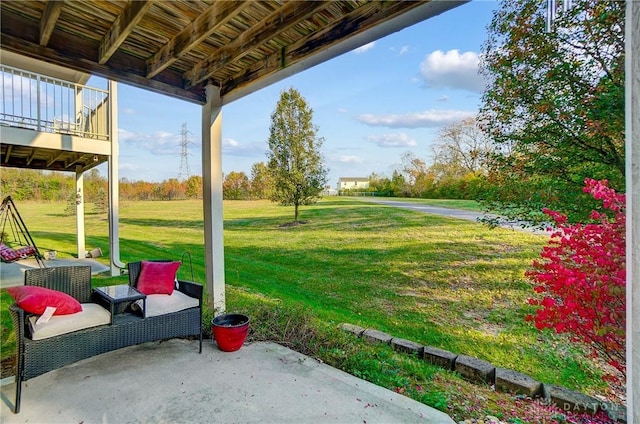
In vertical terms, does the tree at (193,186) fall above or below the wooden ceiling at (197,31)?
below

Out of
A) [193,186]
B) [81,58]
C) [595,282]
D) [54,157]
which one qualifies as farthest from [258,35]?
[193,186]

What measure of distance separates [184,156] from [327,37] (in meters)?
8.77

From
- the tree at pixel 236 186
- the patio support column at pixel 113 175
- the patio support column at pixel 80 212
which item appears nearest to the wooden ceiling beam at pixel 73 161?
the patio support column at pixel 80 212

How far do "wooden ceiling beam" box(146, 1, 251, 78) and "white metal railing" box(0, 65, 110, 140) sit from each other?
3.67m

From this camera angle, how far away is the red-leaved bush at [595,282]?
1973 millimetres

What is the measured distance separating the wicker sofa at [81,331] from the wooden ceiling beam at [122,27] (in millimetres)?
1914

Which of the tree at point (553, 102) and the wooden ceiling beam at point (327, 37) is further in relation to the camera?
the tree at point (553, 102)

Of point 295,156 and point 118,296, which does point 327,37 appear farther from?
point 295,156

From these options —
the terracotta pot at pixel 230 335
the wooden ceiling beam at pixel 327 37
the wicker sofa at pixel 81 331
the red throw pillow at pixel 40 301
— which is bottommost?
the terracotta pot at pixel 230 335

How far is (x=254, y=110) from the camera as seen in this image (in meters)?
7.72

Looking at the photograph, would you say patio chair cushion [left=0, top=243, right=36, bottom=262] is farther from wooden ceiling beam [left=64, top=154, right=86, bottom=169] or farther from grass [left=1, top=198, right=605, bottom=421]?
wooden ceiling beam [left=64, top=154, right=86, bottom=169]

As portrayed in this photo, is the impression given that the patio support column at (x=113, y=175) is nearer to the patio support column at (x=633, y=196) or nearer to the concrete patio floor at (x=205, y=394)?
the concrete patio floor at (x=205, y=394)

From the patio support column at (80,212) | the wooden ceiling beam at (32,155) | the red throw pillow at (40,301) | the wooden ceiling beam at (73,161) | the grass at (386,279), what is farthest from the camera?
the patio support column at (80,212)

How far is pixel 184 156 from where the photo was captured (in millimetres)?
9891
